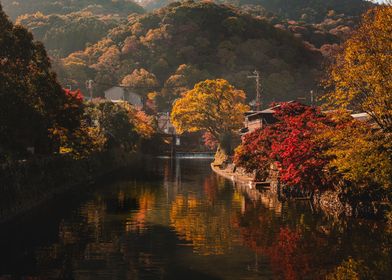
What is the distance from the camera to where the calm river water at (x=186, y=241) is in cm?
2489

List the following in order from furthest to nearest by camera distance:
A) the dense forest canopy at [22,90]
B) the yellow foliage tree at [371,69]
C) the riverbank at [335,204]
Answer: the dense forest canopy at [22,90], the riverbank at [335,204], the yellow foliage tree at [371,69]

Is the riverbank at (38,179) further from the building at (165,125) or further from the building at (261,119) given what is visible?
the building at (165,125)

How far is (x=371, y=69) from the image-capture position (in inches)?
1458

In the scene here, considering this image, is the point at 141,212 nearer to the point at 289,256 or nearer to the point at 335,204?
the point at 335,204

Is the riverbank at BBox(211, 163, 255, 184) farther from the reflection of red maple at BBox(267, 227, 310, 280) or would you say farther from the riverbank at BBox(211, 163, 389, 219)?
the reflection of red maple at BBox(267, 227, 310, 280)

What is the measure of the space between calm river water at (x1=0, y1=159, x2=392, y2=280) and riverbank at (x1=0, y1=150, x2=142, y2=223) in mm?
1349

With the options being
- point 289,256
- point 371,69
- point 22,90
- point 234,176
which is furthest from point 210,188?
point 289,256

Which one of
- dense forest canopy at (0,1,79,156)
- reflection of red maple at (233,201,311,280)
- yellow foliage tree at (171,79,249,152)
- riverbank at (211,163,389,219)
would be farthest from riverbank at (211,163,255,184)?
dense forest canopy at (0,1,79,156)

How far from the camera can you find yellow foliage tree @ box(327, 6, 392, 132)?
118 feet

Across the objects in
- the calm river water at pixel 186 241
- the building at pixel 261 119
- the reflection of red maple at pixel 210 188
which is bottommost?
the calm river water at pixel 186 241

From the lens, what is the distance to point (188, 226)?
3697 centimetres

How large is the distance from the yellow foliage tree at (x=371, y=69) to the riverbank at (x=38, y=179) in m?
23.7

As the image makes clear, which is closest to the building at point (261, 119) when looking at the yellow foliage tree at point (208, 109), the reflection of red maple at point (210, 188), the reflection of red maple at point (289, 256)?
the reflection of red maple at point (210, 188)

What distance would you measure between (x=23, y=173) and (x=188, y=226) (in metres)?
14.6
